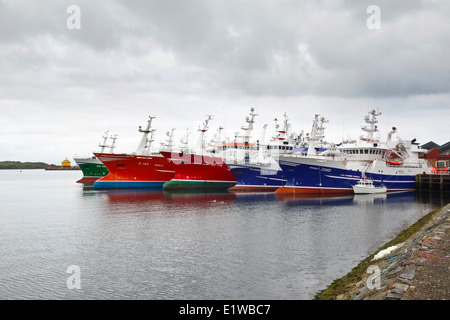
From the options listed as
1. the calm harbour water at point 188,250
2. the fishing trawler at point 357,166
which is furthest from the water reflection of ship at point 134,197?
the fishing trawler at point 357,166

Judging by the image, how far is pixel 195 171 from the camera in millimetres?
52594

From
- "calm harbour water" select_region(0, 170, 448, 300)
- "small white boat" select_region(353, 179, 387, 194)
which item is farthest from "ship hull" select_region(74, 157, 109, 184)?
"small white boat" select_region(353, 179, 387, 194)

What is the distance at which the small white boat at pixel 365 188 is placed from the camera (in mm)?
44812

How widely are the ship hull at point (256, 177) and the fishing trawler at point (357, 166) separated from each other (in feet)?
20.1

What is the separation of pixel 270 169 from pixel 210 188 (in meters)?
11.5

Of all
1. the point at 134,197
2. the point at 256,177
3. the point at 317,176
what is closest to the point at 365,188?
the point at 317,176

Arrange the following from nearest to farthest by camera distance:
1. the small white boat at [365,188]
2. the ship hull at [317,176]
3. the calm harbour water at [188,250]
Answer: the calm harbour water at [188,250] < the ship hull at [317,176] < the small white boat at [365,188]

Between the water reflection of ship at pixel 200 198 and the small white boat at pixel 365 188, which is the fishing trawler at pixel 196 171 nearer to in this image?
the water reflection of ship at pixel 200 198

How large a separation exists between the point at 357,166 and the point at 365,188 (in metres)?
4.19

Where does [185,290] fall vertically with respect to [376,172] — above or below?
below

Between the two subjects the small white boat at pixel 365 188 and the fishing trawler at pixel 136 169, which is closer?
the small white boat at pixel 365 188

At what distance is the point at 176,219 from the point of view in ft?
85.4
